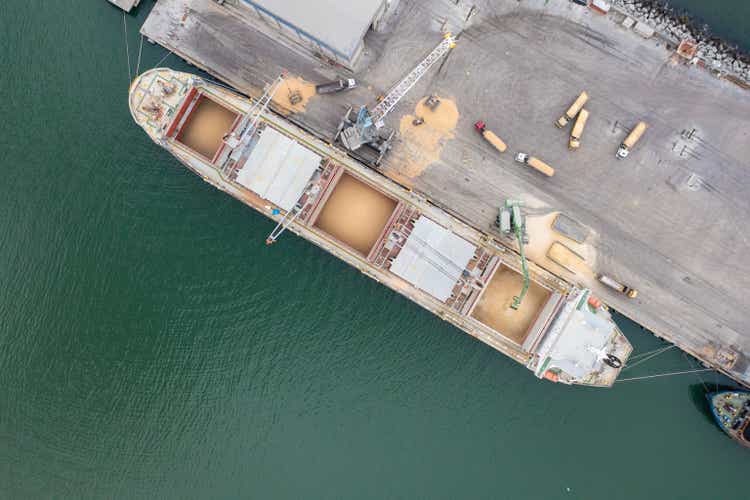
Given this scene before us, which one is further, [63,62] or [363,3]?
[63,62]

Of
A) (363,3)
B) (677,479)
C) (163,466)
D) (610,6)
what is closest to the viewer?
(363,3)

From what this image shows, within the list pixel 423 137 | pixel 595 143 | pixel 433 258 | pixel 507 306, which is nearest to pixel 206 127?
pixel 423 137

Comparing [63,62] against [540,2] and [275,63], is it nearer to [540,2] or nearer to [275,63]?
[275,63]

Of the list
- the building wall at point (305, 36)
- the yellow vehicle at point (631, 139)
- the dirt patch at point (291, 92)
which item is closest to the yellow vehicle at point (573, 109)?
the yellow vehicle at point (631, 139)

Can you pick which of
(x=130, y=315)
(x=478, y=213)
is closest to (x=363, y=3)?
(x=478, y=213)

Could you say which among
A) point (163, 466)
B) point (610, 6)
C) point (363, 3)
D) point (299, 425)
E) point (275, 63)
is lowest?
point (163, 466)

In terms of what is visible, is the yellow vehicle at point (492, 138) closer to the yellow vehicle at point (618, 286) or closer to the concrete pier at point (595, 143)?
the concrete pier at point (595, 143)
